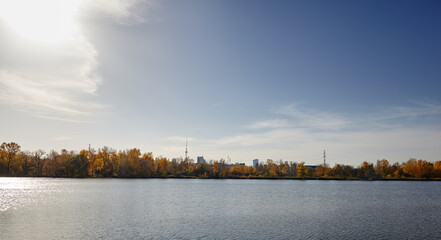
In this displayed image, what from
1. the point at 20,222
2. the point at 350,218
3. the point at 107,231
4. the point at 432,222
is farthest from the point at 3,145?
the point at 432,222

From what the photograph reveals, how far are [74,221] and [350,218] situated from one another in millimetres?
39159

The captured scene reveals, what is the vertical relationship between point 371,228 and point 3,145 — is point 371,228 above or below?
below

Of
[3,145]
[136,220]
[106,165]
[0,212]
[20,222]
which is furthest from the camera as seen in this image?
[106,165]

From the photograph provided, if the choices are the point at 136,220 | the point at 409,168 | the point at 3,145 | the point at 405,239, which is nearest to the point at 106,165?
the point at 3,145

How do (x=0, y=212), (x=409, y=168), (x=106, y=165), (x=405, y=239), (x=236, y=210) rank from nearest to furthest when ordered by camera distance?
(x=405, y=239) < (x=0, y=212) < (x=236, y=210) < (x=106, y=165) < (x=409, y=168)

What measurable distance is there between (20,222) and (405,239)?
45.3 m

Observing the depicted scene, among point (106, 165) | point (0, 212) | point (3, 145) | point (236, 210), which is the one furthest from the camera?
point (106, 165)

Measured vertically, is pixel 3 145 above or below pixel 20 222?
above

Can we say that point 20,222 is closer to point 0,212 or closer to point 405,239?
point 0,212

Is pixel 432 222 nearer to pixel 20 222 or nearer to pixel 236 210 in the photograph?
pixel 236 210

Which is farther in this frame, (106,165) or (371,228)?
(106,165)

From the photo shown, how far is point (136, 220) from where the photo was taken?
40.1m

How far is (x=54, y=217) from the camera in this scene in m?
41.0

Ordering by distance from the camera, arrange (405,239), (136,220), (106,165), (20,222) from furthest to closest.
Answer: (106,165) → (136,220) → (20,222) → (405,239)
